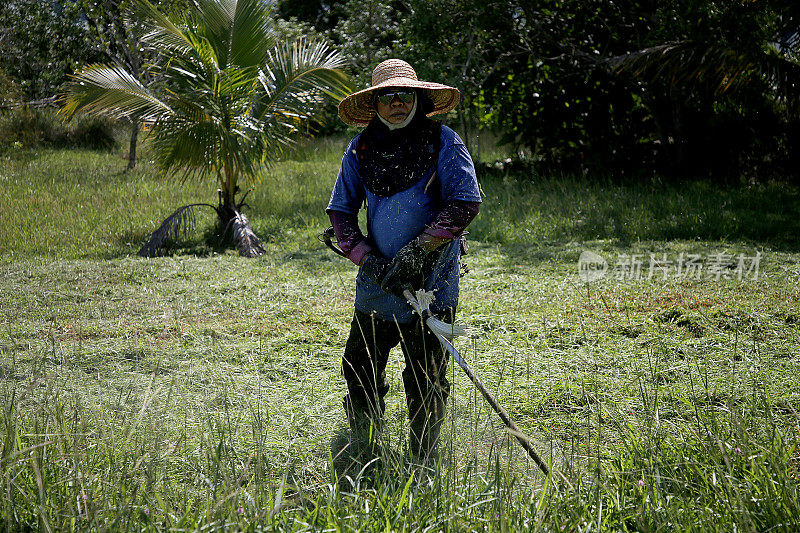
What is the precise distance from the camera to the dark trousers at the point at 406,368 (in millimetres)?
3053

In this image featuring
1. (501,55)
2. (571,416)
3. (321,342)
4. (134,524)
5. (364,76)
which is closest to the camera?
(134,524)

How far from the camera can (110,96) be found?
28.8ft

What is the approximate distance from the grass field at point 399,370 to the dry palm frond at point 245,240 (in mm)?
350

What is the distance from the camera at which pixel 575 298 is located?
6.01 meters

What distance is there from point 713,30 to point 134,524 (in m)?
11.4

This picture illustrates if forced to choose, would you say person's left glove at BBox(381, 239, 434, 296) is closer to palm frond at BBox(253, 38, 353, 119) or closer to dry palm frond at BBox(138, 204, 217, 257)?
dry palm frond at BBox(138, 204, 217, 257)

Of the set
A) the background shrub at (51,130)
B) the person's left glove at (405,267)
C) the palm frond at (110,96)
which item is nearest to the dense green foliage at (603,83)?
the palm frond at (110,96)

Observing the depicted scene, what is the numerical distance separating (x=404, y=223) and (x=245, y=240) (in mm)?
6110

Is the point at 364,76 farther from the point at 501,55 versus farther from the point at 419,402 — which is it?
the point at 419,402

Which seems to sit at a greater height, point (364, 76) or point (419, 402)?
point (364, 76)

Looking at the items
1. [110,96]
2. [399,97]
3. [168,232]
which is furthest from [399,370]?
[110,96]

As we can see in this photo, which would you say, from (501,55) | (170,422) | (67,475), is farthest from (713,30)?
(67,475)

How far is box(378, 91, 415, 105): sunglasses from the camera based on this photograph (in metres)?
2.95

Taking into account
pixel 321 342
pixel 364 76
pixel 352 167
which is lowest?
pixel 321 342
